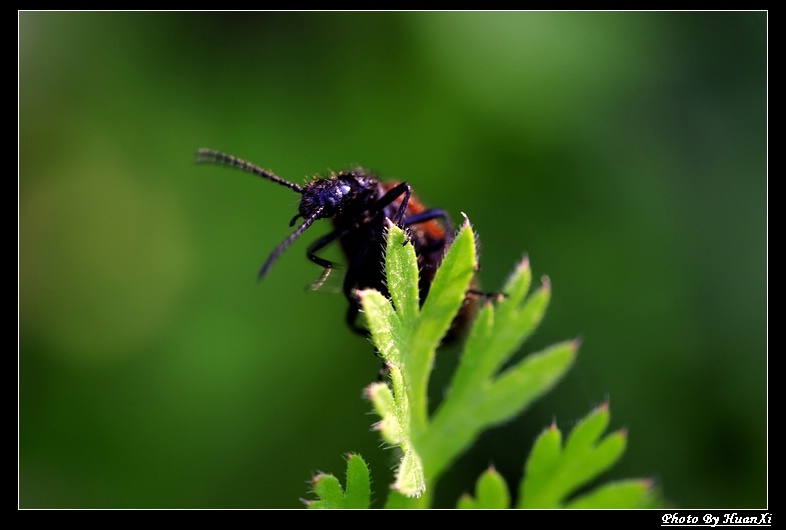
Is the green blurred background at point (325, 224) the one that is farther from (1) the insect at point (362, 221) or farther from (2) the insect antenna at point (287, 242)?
(2) the insect antenna at point (287, 242)

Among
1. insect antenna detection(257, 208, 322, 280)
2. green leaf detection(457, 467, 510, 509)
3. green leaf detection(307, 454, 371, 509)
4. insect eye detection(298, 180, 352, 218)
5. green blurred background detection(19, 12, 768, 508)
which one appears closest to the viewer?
green leaf detection(307, 454, 371, 509)

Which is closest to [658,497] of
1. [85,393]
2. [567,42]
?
[567,42]

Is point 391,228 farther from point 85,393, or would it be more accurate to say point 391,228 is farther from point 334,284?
point 85,393

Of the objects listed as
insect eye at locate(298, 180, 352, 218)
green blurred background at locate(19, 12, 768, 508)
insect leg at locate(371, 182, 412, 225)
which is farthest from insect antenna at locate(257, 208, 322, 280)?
green blurred background at locate(19, 12, 768, 508)

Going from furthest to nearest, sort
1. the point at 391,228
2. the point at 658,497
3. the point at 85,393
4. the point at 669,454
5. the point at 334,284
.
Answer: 1. the point at 85,393
2. the point at 669,454
3. the point at 334,284
4. the point at 658,497
5. the point at 391,228

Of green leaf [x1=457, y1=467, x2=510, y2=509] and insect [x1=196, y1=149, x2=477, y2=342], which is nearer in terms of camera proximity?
green leaf [x1=457, y1=467, x2=510, y2=509]

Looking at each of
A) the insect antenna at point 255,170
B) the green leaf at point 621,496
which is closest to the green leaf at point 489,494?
the green leaf at point 621,496

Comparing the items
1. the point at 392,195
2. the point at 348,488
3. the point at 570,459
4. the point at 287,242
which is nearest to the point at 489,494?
the point at 570,459

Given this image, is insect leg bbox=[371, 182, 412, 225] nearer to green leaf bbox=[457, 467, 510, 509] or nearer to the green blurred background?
green leaf bbox=[457, 467, 510, 509]
